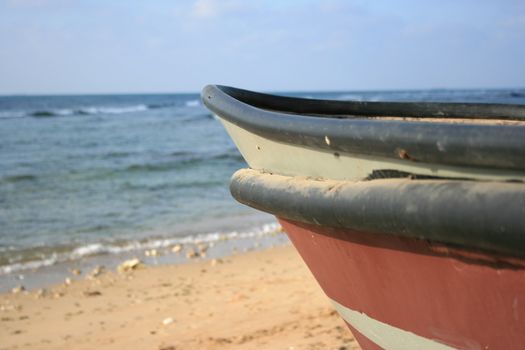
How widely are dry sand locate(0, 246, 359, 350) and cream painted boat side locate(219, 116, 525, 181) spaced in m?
1.97

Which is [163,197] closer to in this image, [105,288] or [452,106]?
[105,288]

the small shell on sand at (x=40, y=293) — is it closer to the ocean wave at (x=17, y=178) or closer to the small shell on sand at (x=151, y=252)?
the small shell on sand at (x=151, y=252)

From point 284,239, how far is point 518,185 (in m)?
6.88

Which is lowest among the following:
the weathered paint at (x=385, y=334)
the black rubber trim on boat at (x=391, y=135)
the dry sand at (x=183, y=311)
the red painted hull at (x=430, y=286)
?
the dry sand at (x=183, y=311)

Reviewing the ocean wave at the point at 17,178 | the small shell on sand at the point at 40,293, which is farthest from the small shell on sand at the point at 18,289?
the ocean wave at the point at 17,178

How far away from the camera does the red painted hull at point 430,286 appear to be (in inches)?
58.5

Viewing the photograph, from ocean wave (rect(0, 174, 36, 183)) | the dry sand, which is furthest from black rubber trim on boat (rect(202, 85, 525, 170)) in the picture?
ocean wave (rect(0, 174, 36, 183))

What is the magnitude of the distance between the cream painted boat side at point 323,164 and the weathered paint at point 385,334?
A: 0.51 metres

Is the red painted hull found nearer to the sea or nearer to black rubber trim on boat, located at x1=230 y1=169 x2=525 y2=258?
black rubber trim on boat, located at x1=230 y1=169 x2=525 y2=258

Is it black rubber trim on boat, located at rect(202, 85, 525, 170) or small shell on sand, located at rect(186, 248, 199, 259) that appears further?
small shell on sand, located at rect(186, 248, 199, 259)

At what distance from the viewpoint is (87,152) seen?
18234 millimetres

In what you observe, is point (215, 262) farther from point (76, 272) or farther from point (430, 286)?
point (430, 286)

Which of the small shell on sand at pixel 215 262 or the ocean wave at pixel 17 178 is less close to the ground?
the small shell on sand at pixel 215 262

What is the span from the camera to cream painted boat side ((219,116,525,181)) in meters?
1.40
